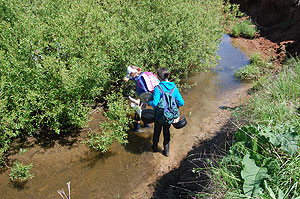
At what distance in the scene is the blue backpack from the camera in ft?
15.0

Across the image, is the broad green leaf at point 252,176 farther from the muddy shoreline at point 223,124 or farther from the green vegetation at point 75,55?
the green vegetation at point 75,55

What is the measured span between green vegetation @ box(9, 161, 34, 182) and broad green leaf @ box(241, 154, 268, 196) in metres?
3.92

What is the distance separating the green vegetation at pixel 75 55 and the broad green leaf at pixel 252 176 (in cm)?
294

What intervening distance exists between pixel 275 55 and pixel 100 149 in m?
10.6

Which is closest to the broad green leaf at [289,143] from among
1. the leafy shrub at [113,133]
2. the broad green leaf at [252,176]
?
the broad green leaf at [252,176]

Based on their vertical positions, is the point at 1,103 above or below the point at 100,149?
above

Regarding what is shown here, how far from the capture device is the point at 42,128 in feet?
18.5

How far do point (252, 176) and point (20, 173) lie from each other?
13.9 ft

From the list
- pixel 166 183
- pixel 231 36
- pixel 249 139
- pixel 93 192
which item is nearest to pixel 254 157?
pixel 249 139

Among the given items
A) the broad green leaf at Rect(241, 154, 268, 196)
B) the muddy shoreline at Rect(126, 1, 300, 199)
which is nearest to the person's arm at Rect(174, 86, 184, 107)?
the muddy shoreline at Rect(126, 1, 300, 199)

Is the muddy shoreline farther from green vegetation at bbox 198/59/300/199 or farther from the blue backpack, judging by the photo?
the blue backpack

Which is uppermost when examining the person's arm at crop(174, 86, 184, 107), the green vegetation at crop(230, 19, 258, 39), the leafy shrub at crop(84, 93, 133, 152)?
the green vegetation at crop(230, 19, 258, 39)

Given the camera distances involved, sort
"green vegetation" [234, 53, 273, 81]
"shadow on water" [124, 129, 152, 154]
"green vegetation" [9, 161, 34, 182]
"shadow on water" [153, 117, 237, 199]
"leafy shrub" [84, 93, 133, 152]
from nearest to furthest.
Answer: "shadow on water" [153, 117, 237, 199] < "green vegetation" [9, 161, 34, 182] < "leafy shrub" [84, 93, 133, 152] < "shadow on water" [124, 129, 152, 154] < "green vegetation" [234, 53, 273, 81]

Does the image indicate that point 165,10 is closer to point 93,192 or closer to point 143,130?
point 143,130
